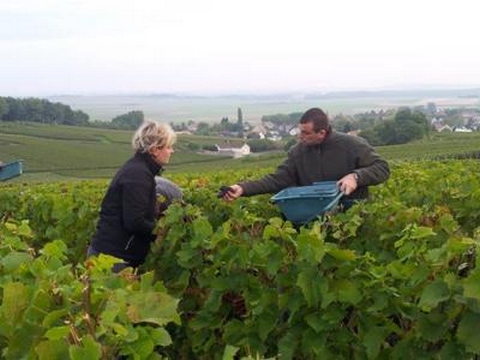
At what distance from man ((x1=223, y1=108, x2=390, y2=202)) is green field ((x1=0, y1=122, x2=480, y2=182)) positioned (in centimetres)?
3919

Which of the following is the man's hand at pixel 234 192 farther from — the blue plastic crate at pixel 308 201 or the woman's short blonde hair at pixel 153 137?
the woman's short blonde hair at pixel 153 137

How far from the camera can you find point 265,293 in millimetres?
4016

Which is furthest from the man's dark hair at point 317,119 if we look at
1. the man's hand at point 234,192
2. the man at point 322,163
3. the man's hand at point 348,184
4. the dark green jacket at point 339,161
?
the man's hand at point 234,192

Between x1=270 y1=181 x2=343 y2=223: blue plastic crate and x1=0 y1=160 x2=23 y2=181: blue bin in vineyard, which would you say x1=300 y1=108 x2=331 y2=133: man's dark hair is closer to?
x1=270 y1=181 x2=343 y2=223: blue plastic crate

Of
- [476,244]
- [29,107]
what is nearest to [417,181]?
[476,244]

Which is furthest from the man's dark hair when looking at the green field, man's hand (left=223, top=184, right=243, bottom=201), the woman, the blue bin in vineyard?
the green field

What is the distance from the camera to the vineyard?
2.60 meters

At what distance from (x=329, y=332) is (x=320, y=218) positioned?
1.11 metres

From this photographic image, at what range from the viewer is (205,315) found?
466 centimetres

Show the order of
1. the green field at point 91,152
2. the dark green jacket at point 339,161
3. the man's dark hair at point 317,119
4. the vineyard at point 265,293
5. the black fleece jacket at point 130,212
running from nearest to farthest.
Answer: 1. the vineyard at point 265,293
2. the black fleece jacket at point 130,212
3. the man's dark hair at point 317,119
4. the dark green jacket at point 339,161
5. the green field at point 91,152

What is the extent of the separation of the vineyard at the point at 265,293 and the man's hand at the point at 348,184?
235 millimetres

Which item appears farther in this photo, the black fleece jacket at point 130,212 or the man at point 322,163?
the man at point 322,163

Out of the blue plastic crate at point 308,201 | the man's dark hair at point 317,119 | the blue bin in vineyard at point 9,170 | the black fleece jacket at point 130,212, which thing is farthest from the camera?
the blue bin in vineyard at point 9,170

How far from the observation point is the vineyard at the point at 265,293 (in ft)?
8.52
